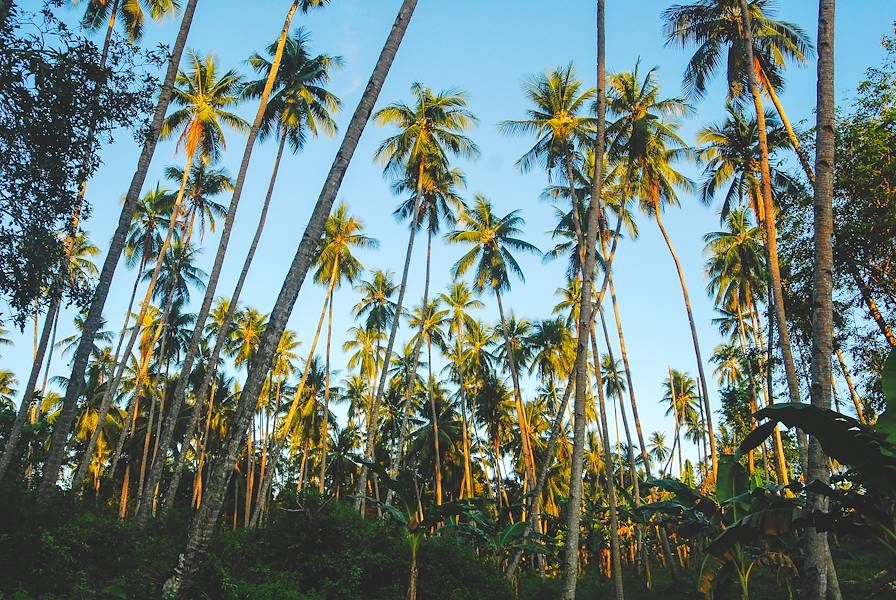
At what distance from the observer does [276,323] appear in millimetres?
8406

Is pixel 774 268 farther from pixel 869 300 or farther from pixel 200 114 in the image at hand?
pixel 200 114

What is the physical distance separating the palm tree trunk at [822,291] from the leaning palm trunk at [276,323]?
6.33 metres

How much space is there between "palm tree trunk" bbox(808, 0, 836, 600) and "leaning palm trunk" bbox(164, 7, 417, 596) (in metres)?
6.33

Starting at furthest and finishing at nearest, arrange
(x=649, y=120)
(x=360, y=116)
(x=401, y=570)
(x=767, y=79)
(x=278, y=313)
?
(x=649, y=120) → (x=767, y=79) → (x=401, y=570) → (x=360, y=116) → (x=278, y=313)

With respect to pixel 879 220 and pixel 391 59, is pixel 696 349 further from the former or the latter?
pixel 391 59

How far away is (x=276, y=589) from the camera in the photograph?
995 centimetres

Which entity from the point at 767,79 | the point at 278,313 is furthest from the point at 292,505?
the point at 767,79

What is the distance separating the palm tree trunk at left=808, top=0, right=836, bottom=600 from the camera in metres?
7.21

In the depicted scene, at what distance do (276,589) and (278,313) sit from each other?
15.6ft

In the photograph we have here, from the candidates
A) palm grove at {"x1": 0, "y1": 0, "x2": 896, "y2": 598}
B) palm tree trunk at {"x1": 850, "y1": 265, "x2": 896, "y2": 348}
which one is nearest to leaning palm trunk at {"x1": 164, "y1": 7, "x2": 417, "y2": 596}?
palm grove at {"x1": 0, "y1": 0, "x2": 896, "y2": 598}

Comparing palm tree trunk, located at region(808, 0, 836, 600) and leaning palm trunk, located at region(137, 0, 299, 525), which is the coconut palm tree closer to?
leaning palm trunk, located at region(137, 0, 299, 525)

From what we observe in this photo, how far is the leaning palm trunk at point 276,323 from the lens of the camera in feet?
25.4

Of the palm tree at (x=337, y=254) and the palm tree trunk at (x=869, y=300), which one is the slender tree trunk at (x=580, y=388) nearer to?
the palm tree trunk at (x=869, y=300)

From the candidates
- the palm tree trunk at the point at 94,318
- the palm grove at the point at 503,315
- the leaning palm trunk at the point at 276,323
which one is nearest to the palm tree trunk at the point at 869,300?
the palm grove at the point at 503,315
